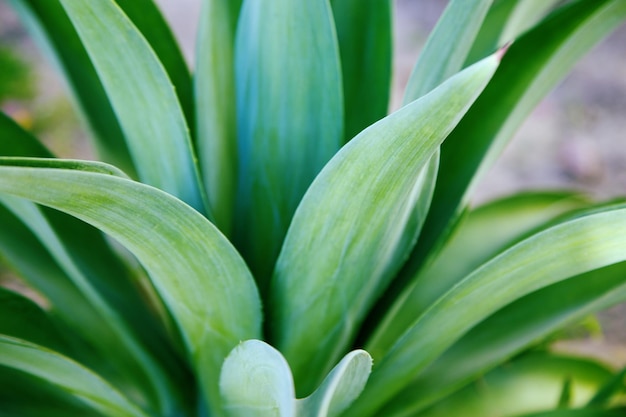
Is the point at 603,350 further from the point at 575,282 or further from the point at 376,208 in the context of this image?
the point at 376,208

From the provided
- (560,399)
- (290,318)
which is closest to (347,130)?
(290,318)

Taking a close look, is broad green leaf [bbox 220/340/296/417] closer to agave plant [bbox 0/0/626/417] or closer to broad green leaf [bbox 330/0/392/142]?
agave plant [bbox 0/0/626/417]

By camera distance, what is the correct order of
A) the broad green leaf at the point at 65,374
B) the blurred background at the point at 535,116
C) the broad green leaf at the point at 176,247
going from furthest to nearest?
the blurred background at the point at 535,116 < the broad green leaf at the point at 65,374 < the broad green leaf at the point at 176,247

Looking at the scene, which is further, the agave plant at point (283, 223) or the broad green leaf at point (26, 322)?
the broad green leaf at point (26, 322)

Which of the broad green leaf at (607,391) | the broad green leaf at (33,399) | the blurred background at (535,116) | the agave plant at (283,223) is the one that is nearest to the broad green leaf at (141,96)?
the agave plant at (283,223)

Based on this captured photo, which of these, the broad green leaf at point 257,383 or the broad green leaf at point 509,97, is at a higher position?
the broad green leaf at point 509,97

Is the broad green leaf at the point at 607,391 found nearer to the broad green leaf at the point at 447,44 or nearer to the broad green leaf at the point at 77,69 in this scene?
the broad green leaf at the point at 447,44

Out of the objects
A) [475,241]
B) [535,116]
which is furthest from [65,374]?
[535,116]

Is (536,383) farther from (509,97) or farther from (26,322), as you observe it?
(26,322)
